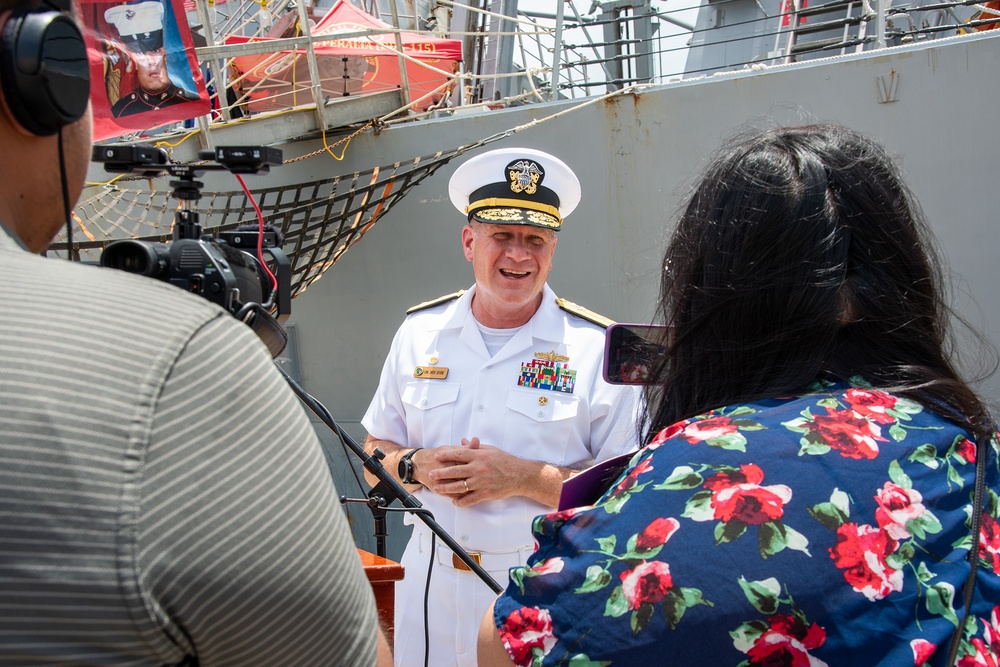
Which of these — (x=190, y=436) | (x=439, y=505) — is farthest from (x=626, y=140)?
(x=190, y=436)

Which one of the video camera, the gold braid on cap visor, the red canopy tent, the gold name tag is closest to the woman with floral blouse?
the video camera

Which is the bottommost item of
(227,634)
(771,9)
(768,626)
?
(768,626)

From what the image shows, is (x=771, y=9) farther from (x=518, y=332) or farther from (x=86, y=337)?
(x=86, y=337)

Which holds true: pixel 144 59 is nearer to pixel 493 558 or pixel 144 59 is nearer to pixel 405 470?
pixel 405 470

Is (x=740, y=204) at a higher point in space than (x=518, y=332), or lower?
higher

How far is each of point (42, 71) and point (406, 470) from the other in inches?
70.4

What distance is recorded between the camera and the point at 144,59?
4.20 meters

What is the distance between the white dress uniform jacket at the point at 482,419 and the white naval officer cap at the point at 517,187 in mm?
277

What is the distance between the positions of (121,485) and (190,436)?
→ 0.17 feet

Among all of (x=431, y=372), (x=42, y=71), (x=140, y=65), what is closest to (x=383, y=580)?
(x=431, y=372)

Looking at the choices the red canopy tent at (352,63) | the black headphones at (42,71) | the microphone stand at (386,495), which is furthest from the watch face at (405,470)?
the red canopy tent at (352,63)

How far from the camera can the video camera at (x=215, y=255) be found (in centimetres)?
110

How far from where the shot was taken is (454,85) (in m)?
5.86

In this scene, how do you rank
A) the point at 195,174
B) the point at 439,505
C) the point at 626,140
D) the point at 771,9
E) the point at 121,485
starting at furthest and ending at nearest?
the point at 771,9, the point at 626,140, the point at 439,505, the point at 195,174, the point at 121,485
